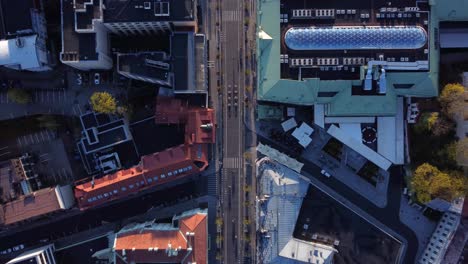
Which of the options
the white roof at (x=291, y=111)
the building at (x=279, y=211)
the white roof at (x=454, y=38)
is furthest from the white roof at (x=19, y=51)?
the white roof at (x=454, y=38)

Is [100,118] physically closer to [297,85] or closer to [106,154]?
[106,154]

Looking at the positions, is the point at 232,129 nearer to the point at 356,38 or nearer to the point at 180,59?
the point at 180,59

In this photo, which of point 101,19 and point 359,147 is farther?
point 359,147

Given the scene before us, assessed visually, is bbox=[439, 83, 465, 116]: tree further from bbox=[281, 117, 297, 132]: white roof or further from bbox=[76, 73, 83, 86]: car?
bbox=[76, 73, 83, 86]: car

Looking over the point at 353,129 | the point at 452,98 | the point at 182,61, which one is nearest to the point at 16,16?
the point at 182,61

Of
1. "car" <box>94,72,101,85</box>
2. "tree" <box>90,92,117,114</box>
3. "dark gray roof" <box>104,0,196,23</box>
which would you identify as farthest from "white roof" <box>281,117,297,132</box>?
"car" <box>94,72,101,85</box>

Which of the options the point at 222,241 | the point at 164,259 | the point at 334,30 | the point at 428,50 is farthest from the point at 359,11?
the point at 164,259

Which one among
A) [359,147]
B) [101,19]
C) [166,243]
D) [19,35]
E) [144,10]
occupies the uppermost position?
[144,10]
